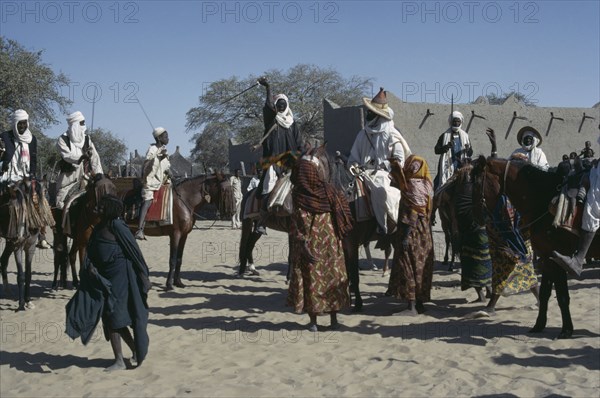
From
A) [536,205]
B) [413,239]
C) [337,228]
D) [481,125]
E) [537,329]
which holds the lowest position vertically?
[537,329]

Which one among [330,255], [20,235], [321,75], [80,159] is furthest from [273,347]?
[321,75]

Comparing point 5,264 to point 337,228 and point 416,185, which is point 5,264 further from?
point 416,185

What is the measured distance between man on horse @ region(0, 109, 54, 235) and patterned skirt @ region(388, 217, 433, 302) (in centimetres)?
539

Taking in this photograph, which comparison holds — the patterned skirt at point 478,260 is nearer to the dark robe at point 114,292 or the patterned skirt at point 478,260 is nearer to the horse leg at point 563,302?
the horse leg at point 563,302

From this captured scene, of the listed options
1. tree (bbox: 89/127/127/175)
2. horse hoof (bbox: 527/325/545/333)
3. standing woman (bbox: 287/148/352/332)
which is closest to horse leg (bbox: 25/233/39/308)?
standing woman (bbox: 287/148/352/332)

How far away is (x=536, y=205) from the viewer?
703 centimetres

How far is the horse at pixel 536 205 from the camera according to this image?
22.7 feet

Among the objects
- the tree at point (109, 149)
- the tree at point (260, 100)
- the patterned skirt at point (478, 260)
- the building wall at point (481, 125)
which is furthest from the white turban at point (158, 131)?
the tree at point (109, 149)

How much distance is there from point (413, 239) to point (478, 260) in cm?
98

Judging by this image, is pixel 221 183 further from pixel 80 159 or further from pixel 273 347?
pixel 273 347

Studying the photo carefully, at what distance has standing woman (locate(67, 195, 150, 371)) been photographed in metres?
6.33

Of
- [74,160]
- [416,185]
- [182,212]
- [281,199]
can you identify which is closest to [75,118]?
[74,160]

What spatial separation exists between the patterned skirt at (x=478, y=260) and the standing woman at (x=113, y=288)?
4.32 metres

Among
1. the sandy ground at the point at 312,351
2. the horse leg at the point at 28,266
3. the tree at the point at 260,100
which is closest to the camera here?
the sandy ground at the point at 312,351
